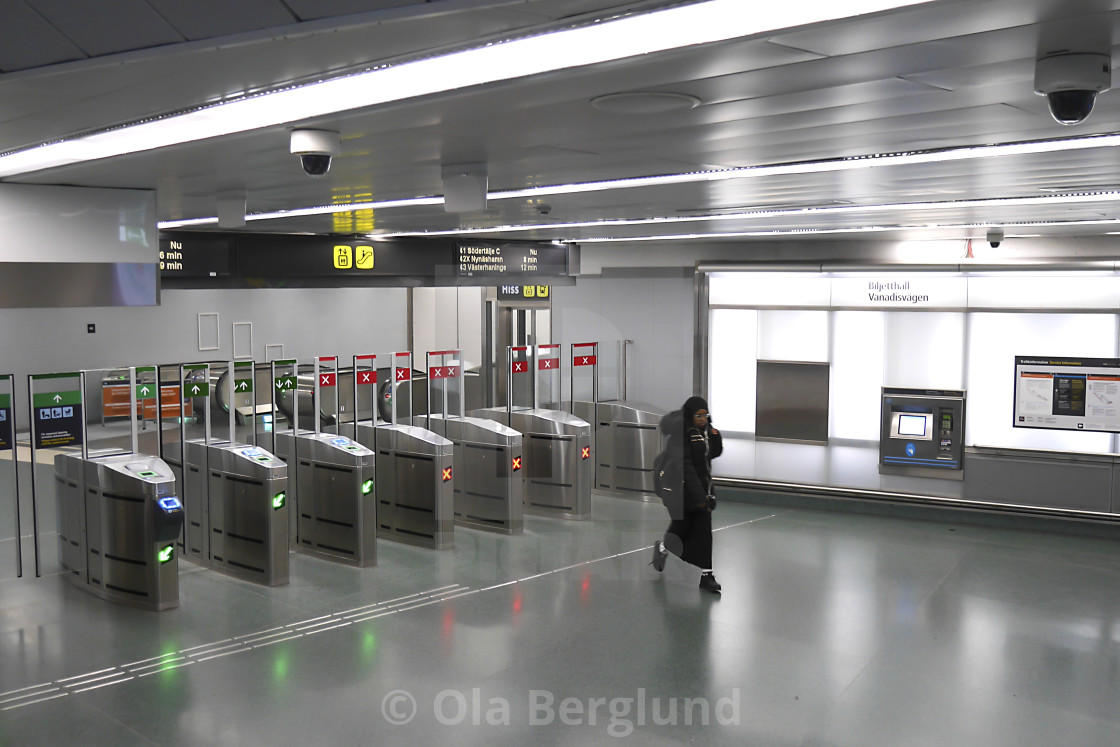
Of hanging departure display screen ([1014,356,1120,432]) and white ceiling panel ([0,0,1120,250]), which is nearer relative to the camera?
white ceiling panel ([0,0,1120,250])

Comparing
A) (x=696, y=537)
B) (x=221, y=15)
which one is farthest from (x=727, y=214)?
(x=221, y=15)

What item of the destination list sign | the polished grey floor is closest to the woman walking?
the polished grey floor

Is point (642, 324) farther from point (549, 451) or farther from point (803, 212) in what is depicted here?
point (803, 212)

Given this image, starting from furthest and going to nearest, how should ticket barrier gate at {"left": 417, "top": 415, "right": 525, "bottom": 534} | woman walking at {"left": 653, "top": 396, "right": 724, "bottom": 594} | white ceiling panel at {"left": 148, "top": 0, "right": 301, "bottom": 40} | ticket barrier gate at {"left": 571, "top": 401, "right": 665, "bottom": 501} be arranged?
ticket barrier gate at {"left": 571, "top": 401, "right": 665, "bottom": 501}, ticket barrier gate at {"left": 417, "top": 415, "right": 525, "bottom": 534}, woman walking at {"left": 653, "top": 396, "right": 724, "bottom": 594}, white ceiling panel at {"left": 148, "top": 0, "right": 301, "bottom": 40}

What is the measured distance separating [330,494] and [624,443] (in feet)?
13.1

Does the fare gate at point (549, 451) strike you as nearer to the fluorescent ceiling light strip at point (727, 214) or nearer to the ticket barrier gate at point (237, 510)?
the fluorescent ceiling light strip at point (727, 214)

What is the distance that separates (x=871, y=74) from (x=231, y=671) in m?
4.62

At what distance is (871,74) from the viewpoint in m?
2.67

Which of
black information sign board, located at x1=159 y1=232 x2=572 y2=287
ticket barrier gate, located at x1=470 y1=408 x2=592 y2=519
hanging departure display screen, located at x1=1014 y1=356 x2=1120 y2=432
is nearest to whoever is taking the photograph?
black information sign board, located at x1=159 y1=232 x2=572 y2=287

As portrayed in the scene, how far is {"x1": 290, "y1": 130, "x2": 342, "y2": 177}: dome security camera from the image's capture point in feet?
11.2

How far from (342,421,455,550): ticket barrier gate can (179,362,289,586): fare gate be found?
1.44m

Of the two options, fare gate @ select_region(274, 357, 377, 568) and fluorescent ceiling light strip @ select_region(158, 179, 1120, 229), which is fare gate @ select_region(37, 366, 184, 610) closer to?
fare gate @ select_region(274, 357, 377, 568)

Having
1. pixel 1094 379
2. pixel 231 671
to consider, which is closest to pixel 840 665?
pixel 231 671

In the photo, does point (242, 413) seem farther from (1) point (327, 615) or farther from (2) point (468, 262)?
(1) point (327, 615)
